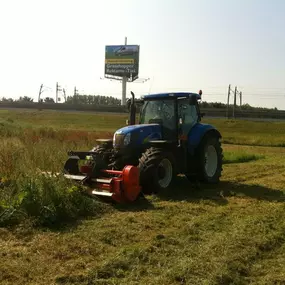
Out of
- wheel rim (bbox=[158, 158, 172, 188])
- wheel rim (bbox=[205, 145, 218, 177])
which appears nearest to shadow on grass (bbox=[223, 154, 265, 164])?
wheel rim (bbox=[205, 145, 218, 177])

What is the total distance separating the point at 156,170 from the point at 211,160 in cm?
277

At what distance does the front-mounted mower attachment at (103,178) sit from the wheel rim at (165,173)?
1105 mm

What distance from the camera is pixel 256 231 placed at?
6.11 m

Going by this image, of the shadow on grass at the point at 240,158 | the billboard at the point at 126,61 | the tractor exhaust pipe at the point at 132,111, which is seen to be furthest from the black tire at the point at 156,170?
the billboard at the point at 126,61

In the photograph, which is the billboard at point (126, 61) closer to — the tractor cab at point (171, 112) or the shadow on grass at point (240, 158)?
the shadow on grass at point (240, 158)

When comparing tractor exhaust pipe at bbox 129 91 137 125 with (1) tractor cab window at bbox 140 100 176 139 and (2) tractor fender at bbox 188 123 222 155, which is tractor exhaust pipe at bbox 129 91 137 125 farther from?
(2) tractor fender at bbox 188 123 222 155

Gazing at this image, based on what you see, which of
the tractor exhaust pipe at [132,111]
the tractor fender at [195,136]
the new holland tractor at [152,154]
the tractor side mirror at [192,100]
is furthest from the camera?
the tractor exhaust pipe at [132,111]

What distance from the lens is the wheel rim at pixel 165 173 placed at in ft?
29.7

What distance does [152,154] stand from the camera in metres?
8.70

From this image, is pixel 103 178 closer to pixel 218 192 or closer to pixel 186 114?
pixel 218 192

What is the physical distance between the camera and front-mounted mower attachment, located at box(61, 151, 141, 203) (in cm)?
780

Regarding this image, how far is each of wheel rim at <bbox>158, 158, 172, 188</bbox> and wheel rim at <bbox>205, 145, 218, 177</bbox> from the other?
192 centimetres

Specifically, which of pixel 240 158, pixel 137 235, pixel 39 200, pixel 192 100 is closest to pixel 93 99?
pixel 240 158

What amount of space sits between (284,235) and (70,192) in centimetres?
339
